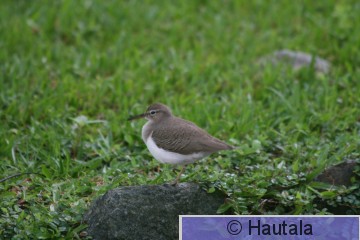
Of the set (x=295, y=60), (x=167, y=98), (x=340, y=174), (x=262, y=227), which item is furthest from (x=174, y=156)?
(x=295, y=60)

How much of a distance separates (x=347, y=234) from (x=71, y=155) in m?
3.38

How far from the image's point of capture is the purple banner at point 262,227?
17.4ft

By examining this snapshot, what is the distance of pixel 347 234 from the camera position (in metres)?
5.61

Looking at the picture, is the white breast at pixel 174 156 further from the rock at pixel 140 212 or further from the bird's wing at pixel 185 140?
the rock at pixel 140 212

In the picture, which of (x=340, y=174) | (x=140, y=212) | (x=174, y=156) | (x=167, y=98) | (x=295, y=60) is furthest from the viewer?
(x=295, y=60)

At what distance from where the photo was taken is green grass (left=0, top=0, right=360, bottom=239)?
6.45 meters

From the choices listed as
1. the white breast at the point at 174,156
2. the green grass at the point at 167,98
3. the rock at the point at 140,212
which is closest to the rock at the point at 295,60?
the green grass at the point at 167,98

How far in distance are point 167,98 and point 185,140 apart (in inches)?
100

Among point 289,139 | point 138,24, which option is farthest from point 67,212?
point 138,24

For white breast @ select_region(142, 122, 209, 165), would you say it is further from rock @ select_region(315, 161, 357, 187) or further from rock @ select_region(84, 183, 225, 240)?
rock @ select_region(315, 161, 357, 187)

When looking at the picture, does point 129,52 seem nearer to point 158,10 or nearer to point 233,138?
point 158,10

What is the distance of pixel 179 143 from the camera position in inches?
249

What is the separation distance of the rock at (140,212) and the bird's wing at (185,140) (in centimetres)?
45

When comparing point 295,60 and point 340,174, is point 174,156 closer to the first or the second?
point 340,174
